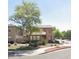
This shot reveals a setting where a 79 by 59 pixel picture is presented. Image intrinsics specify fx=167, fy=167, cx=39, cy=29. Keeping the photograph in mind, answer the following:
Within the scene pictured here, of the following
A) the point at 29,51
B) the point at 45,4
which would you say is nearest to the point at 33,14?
the point at 45,4

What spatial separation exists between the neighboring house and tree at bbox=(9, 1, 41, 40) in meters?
0.07

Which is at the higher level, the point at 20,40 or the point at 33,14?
the point at 33,14

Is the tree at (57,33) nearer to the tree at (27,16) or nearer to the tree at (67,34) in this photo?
the tree at (67,34)

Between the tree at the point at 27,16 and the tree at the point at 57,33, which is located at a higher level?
the tree at the point at 27,16

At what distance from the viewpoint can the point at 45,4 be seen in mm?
2100

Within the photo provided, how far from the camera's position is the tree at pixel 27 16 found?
6.78 ft

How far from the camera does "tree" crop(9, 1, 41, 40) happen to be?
2066 mm

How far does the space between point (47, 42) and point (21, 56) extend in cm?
36

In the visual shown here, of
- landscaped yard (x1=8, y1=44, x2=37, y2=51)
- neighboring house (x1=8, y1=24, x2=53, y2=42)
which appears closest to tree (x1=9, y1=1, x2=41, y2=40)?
neighboring house (x1=8, y1=24, x2=53, y2=42)

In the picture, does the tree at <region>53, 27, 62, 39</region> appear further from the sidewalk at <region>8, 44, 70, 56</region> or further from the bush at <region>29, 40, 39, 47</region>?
the bush at <region>29, 40, 39, 47</region>

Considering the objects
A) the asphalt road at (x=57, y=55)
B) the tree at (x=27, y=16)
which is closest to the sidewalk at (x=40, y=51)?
A: the asphalt road at (x=57, y=55)

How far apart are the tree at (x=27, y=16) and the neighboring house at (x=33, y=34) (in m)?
0.07

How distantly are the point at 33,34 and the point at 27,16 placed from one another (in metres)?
0.24

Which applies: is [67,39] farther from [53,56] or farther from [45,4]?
[45,4]
